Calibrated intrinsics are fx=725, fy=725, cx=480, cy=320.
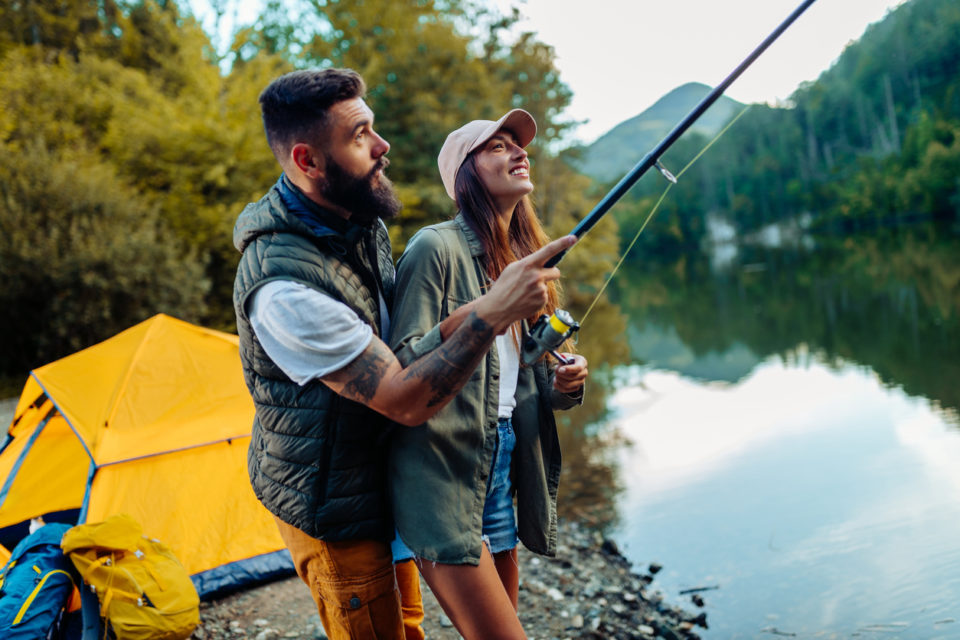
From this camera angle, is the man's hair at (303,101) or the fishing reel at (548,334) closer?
the man's hair at (303,101)

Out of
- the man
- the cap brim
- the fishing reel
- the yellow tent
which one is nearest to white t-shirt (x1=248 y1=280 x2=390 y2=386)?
the man

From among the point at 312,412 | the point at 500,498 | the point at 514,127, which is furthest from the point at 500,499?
the point at 514,127

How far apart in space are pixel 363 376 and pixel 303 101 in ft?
2.46

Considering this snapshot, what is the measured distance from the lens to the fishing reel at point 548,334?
6.66 feet

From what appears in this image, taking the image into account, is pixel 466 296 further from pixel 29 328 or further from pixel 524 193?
pixel 29 328

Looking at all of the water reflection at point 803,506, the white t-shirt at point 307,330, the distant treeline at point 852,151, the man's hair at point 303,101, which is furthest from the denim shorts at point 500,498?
the distant treeline at point 852,151

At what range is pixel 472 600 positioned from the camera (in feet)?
6.44

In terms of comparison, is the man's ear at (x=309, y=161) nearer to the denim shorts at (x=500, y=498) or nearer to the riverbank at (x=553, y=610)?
the denim shorts at (x=500, y=498)

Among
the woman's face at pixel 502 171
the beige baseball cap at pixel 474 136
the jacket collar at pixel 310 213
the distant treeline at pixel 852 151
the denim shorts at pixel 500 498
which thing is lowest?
the denim shorts at pixel 500 498

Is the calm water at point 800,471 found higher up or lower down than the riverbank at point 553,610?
higher up

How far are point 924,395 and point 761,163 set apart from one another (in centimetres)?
6359

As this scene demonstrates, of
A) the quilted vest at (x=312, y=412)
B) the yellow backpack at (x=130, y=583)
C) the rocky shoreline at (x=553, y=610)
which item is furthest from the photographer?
the rocky shoreline at (x=553, y=610)

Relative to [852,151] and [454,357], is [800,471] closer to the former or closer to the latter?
[454,357]

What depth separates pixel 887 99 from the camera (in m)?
48.3
